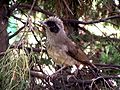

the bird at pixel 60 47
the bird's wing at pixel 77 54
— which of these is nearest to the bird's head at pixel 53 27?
the bird at pixel 60 47

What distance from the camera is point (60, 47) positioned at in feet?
9.90

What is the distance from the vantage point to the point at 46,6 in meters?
4.07

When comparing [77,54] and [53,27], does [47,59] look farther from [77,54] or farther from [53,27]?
[53,27]

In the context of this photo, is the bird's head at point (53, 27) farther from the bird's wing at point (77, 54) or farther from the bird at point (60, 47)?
the bird's wing at point (77, 54)

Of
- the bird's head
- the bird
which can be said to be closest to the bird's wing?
the bird

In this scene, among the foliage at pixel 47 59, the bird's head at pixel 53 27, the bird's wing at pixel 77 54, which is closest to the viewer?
the foliage at pixel 47 59

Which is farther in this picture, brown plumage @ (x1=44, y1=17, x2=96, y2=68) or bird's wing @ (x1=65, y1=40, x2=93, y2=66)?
bird's wing @ (x1=65, y1=40, x2=93, y2=66)

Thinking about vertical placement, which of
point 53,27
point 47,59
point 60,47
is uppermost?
point 53,27

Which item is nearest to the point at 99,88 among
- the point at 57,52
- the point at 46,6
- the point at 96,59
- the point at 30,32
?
the point at 57,52

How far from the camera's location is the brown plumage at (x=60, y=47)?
292cm

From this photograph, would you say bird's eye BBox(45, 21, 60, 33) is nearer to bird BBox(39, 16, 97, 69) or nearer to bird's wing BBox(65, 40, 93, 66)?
bird BBox(39, 16, 97, 69)

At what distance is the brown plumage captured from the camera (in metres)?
2.92

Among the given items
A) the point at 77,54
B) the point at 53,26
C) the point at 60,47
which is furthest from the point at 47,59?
the point at 53,26

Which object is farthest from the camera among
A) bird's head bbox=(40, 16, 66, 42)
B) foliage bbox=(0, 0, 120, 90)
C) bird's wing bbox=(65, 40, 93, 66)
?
bird's wing bbox=(65, 40, 93, 66)
